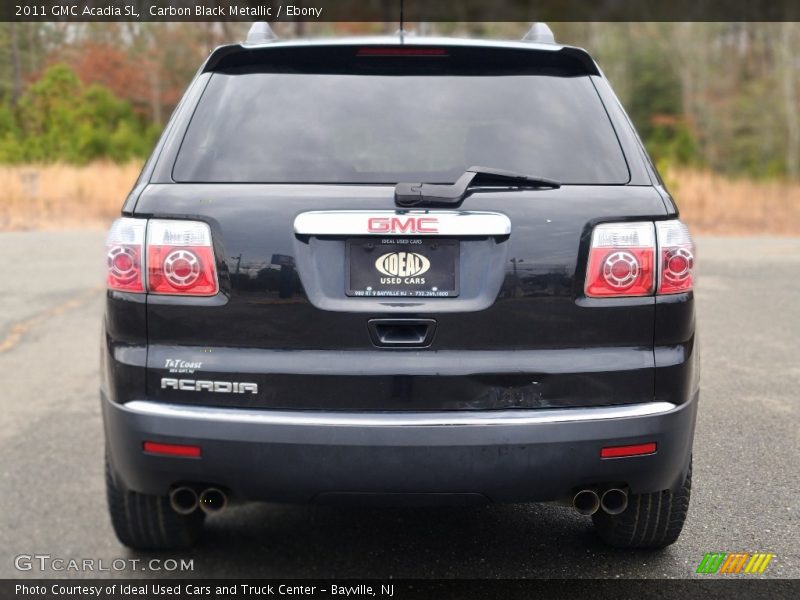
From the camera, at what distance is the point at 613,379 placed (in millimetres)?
2672

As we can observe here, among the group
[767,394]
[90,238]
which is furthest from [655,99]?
[767,394]

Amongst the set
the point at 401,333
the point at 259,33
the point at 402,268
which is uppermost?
the point at 259,33

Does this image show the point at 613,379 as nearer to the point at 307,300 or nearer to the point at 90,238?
the point at 307,300

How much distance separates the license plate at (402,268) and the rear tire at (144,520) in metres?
1.24

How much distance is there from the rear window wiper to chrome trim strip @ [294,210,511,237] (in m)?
0.03

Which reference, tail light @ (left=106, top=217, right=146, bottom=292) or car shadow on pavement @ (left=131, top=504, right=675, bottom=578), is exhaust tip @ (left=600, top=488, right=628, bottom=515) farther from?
tail light @ (left=106, top=217, right=146, bottom=292)

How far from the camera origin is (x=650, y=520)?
3322mm

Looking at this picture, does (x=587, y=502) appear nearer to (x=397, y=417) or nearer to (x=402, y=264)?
(x=397, y=417)

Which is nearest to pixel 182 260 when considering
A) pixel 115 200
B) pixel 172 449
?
pixel 172 449

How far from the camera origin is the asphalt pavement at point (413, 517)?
3.40 m

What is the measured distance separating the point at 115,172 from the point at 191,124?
938 inches

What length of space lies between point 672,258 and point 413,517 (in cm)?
174

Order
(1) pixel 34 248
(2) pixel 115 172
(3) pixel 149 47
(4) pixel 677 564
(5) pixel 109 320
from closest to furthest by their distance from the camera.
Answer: (5) pixel 109 320
(4) pixel 677 564
(1) pixel 34 248
(2) pixel 115 172
(3) pixel 149 47

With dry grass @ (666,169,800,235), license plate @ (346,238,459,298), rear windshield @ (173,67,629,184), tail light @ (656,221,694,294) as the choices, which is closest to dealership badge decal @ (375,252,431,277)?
license plate @ (346,238,459,298)
